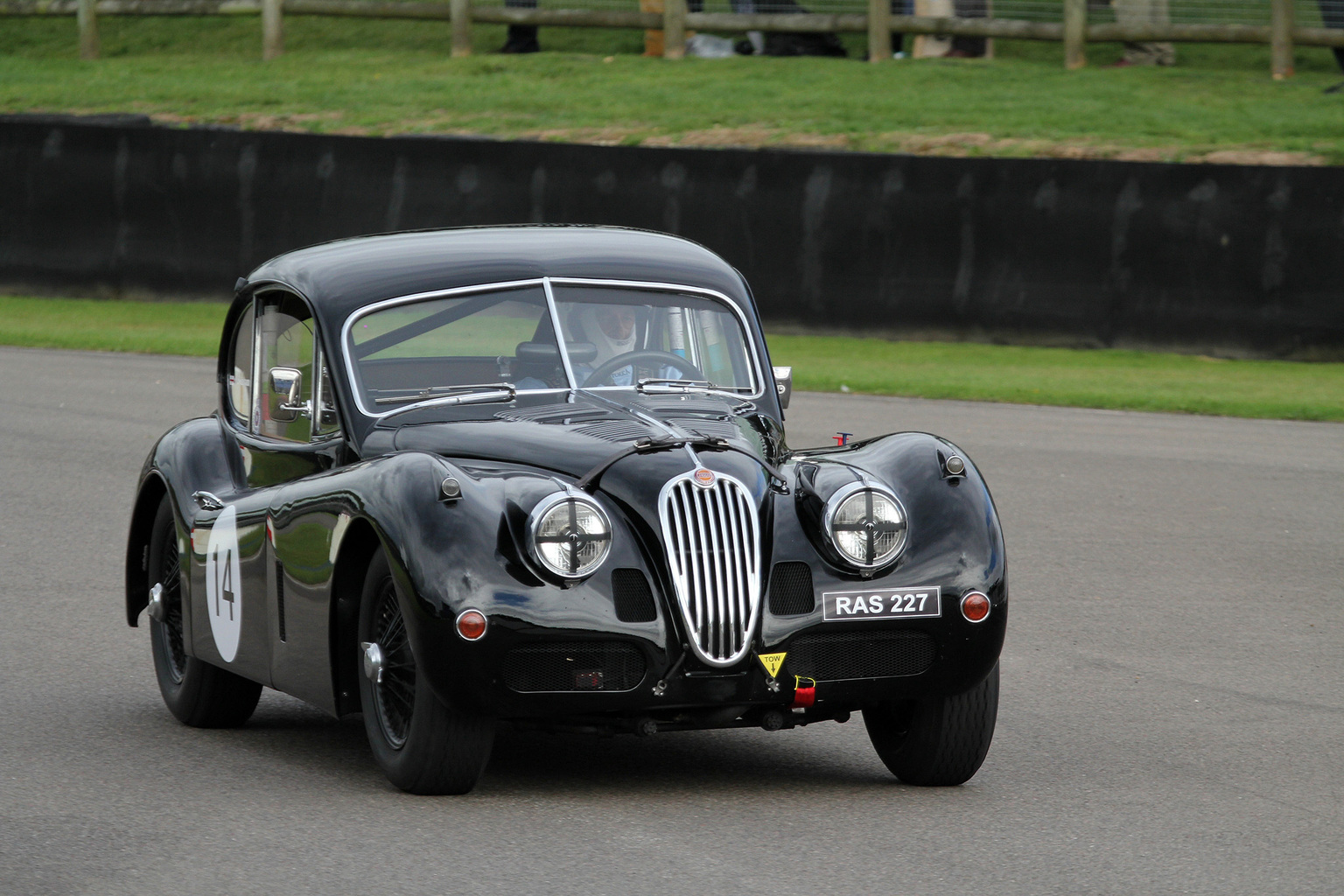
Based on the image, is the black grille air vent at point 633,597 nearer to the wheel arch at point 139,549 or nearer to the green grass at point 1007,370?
the wheel arch at point 139,549

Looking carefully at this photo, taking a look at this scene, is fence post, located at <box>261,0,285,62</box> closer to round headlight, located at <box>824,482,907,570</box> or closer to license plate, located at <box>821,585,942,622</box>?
round headlight, located at <box>824,482,907,570</box>

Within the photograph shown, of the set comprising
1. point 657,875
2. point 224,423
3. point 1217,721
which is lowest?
point 1217,721

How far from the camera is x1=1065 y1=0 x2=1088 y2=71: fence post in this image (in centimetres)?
2645

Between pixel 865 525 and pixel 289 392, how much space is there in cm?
219

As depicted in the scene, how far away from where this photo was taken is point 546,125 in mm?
24828

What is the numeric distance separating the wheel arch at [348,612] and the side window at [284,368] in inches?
39.3

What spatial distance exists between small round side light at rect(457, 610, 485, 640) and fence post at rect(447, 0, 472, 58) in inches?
996

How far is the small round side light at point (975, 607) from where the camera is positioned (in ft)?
18.0

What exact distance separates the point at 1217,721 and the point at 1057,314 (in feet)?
40.9

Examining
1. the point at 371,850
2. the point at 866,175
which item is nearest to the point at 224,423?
the point at 371,850

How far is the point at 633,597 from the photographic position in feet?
17.3

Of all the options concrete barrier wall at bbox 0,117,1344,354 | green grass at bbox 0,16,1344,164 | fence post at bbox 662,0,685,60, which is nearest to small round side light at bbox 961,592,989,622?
concrete barrier wall at bbox 0,117,1344,354

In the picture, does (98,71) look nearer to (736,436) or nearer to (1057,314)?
(1057,314)

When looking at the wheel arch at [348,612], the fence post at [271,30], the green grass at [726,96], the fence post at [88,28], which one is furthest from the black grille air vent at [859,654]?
the fence post at [88,28]
